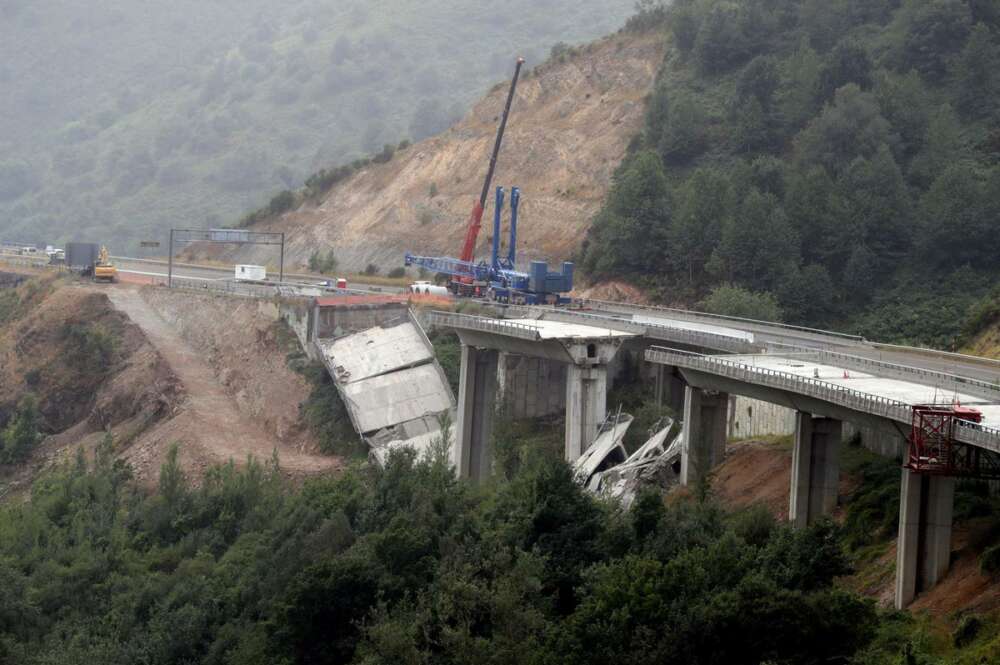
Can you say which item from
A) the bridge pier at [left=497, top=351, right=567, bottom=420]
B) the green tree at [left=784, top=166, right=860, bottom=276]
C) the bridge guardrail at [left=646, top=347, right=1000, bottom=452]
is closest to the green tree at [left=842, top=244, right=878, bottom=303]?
the green tree at [left=784, top=166, right=860, bottom=276]

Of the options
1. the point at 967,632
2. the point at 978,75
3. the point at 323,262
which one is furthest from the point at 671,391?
the point at 323,262

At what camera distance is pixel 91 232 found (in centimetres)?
18488

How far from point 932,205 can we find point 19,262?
56.6 meters

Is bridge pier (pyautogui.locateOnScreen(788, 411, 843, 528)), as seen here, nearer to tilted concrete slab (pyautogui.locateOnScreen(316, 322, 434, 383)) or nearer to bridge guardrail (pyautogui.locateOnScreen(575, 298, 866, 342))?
bridge guardrail (pyautogui.locateOnScreen(575, 298, 866, 342))


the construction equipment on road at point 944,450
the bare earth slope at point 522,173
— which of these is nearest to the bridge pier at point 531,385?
the bare earth slope at point 522,173

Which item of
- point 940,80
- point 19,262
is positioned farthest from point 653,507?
point 19,262

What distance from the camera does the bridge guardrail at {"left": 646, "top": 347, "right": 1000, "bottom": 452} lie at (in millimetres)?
29438

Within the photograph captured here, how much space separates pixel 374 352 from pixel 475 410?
8.16 meters

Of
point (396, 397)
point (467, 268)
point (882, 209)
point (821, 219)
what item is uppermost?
point (882, 209)

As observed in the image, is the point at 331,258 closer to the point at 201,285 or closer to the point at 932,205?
the point at 201,285

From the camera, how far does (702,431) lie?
4503cm

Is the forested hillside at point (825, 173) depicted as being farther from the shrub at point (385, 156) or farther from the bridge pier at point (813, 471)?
the bridge pier at point (813, 471)

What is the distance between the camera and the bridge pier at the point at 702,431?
4438cm

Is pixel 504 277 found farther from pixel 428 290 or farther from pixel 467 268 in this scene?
pixel 467 268
